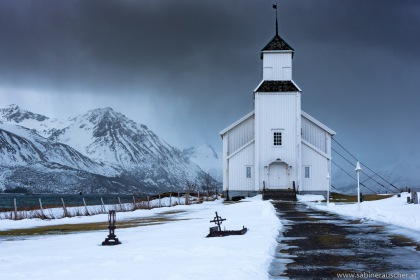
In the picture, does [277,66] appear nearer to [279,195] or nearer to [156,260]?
[279,195]

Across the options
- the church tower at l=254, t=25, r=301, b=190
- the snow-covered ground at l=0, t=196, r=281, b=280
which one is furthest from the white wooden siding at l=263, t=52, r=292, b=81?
the snow-covered ground at l=0, t=196, r=281, b=280

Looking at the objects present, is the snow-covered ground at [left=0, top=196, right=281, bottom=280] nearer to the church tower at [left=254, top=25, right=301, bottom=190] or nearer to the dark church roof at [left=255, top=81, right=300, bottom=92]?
the church tower at [left=254, top=25, right=301, bottom=190]

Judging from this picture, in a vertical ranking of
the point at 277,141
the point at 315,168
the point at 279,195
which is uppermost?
the point at 277,141

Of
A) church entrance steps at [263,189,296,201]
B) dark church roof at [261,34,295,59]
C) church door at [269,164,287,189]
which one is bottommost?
church entrance steps at [263,189,296,201]

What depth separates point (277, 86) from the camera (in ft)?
220

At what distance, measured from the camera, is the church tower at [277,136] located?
65.4 m

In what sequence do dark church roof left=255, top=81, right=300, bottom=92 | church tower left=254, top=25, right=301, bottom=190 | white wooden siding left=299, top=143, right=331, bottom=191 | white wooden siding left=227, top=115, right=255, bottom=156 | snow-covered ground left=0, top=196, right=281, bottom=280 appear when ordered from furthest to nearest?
white wooden siding left=227, top=115, right=255, bottom=156, white wooden siding left=299, top=143, right=331, bottom=191, dark church roof left=255, top=81, right=300, bottom=92, church tower left=254, top=25, right=301, bottom=190, snow-covered ground left=0, top=196, right=281, bottom=280

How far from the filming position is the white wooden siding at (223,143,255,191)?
67.9 meters

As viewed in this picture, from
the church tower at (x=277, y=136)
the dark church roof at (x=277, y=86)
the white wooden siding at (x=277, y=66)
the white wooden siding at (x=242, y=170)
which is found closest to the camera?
the church tower at (x=277, y=136)

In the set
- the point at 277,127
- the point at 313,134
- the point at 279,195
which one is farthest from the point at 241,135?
the point at 279,195

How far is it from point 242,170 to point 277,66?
41.6 ft

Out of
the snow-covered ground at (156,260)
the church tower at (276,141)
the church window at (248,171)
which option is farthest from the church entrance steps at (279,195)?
the snow-covered ground at (156,260)

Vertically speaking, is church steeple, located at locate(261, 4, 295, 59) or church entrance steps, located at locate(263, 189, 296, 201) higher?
church steeple, located at locate(261, 4, 295, 59)

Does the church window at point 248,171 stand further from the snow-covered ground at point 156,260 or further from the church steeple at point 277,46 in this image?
the snow-covered ground at point 156,260
